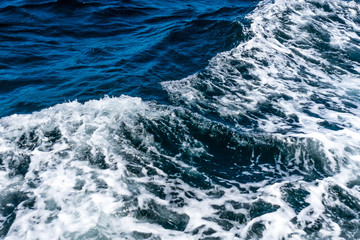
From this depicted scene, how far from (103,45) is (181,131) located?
510cm

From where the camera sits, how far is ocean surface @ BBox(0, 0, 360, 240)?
3.96m

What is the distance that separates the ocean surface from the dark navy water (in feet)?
0.18

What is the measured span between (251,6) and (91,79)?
26.9ft

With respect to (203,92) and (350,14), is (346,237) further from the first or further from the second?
(350,14)

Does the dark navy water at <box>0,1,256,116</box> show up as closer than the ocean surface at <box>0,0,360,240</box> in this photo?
No

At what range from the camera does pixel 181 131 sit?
558 cm

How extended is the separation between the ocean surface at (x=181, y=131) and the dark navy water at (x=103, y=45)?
56mm

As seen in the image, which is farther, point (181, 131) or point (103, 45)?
point (103, 45)

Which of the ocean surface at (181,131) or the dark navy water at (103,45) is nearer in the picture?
the ocean surface at (181,131)

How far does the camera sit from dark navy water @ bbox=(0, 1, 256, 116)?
7.03 metres

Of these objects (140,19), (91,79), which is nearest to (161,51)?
(91,79)

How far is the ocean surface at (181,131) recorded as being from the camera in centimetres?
396

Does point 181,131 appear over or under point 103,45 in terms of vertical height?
under

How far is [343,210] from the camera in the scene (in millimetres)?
4066
